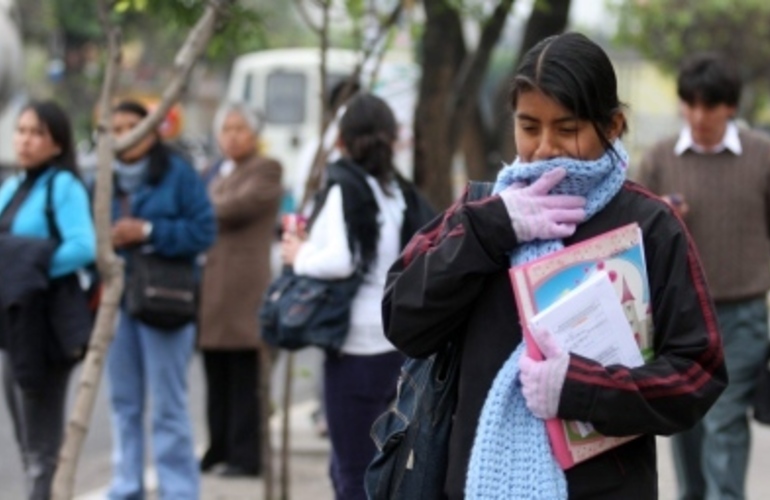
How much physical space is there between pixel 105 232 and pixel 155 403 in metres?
1.57

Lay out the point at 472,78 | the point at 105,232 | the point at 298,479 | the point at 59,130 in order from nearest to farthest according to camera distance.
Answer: the point at 105,232 → the point at 59,130 → the point at 298,479 → the point at 472,78

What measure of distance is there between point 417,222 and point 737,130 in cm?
149

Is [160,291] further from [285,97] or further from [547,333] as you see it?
[285,97]

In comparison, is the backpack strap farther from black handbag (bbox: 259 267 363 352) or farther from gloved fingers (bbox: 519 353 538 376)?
gloved fingers (bbox: 519 353 538 376)

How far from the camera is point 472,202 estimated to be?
3.29 m

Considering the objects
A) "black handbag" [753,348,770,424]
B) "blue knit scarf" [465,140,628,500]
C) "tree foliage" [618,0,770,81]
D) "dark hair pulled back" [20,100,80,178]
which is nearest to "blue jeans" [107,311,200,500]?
"dark hair pulled back" [20,100,80,178]

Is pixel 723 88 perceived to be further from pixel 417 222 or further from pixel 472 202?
pixel 472 202

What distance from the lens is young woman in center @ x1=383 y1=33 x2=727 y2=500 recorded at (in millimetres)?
3172

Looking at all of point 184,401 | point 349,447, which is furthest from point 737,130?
point 184,401

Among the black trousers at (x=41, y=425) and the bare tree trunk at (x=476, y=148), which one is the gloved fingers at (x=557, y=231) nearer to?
the black trousers at (x=41, y=425)

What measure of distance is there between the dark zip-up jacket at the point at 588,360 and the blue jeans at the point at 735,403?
10.4ft

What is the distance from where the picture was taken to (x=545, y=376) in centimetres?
313

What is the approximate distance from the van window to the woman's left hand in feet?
61.8

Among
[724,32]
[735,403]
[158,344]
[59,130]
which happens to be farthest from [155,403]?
[724,32]
